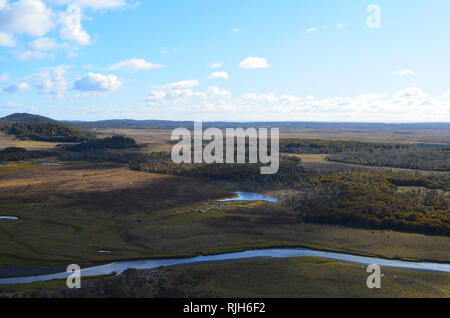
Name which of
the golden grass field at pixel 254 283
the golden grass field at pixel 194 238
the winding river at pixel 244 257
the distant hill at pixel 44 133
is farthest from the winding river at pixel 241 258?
the distant hill at pixel 44 133

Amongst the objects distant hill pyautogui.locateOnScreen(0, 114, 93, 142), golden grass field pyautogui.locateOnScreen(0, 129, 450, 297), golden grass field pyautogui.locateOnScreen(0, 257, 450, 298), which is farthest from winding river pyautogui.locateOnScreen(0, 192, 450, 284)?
distant hill pyautogui.locateOnScreen(0, 114, 93, 142)

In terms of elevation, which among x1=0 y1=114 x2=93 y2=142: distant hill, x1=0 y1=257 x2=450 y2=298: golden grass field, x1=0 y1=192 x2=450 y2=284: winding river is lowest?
x1=0 y1=192 x2=450 y2=284: winding river

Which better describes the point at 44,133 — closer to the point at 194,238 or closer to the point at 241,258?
the point at 194,238

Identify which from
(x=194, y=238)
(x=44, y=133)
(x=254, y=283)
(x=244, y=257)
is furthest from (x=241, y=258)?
(x=44, y=133)

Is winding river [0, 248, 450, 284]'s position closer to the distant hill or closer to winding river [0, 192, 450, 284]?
winding river [0, 192, 450, 284]

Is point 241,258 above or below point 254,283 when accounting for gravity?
below

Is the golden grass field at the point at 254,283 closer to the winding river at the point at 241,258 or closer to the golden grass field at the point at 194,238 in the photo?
the golden grass field at the point at 194,238
